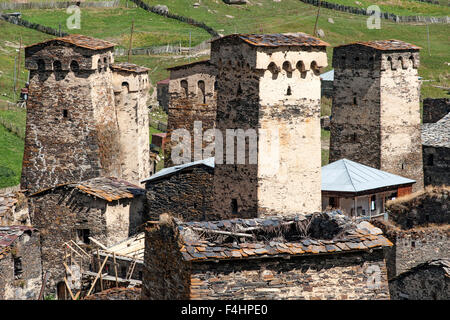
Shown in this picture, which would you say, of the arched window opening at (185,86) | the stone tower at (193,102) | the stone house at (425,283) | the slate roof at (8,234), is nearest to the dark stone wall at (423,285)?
the stone house at (425,283)

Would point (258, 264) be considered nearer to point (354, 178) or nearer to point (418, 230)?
point (418, 230)

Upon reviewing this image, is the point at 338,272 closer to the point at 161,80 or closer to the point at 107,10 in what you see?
the point at 161,80

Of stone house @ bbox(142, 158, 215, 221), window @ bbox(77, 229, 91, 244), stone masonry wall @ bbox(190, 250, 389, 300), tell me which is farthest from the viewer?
window @ bbox(77, 229, 91, 244)

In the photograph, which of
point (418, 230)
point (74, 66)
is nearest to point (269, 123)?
point (418, 230)

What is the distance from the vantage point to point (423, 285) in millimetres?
26234

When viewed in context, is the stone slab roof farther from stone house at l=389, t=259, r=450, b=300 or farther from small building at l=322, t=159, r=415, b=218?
small building at l=322, t=159, r=415, b=218

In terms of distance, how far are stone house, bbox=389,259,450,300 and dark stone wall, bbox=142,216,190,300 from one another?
804 cm

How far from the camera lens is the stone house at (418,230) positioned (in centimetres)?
3512

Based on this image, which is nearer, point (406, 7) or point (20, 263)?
point (20, 263)

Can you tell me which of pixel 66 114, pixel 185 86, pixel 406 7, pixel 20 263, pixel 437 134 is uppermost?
→ pixel 406 7

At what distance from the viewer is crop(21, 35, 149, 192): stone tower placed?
126 ft

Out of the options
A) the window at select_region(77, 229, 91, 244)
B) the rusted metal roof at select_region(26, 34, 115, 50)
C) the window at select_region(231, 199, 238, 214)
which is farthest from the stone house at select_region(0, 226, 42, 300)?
the window at select_region(231, 199, 238, 214)

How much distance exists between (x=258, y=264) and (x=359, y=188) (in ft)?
67.0
